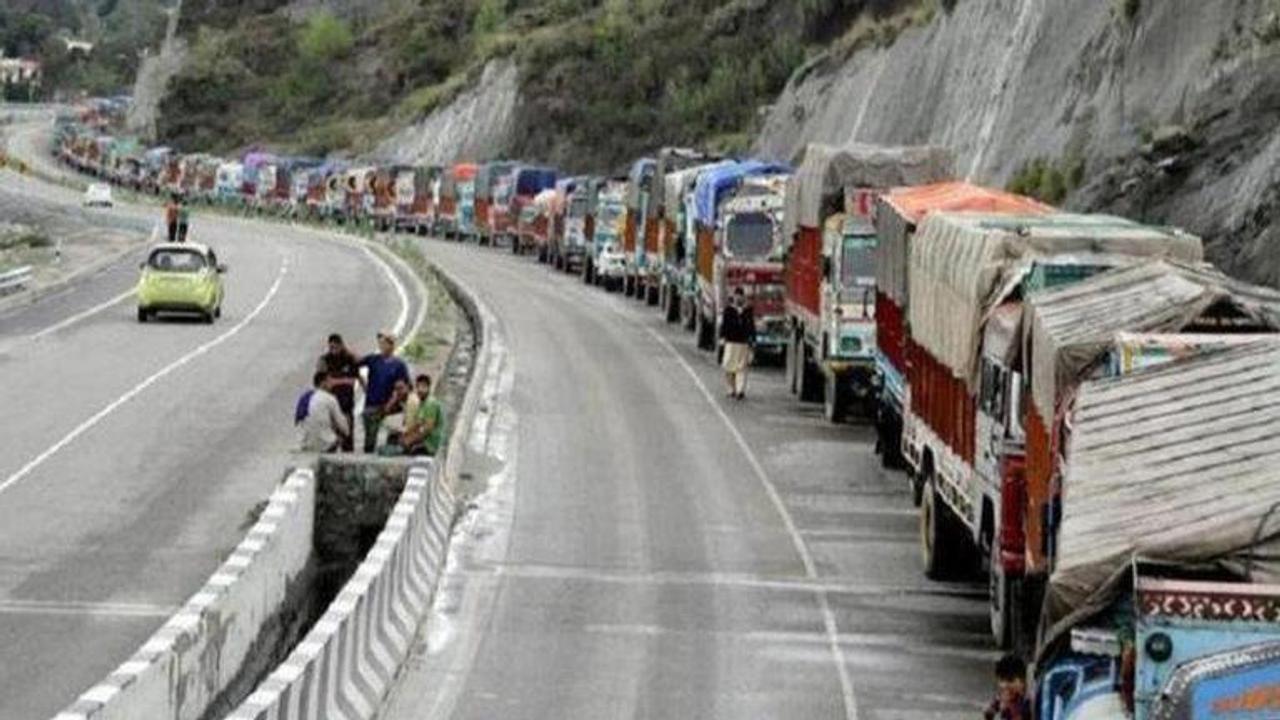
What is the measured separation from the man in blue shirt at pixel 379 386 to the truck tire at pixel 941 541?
19.9 feet

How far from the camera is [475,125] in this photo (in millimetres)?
139375

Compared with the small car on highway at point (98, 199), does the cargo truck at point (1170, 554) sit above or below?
above

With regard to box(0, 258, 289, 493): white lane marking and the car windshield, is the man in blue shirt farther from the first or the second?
the car windshield

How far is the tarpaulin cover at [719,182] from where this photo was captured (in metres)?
50.9

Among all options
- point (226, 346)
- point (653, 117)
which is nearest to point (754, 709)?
point (226, 346)

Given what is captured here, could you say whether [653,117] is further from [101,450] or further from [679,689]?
[679,689]

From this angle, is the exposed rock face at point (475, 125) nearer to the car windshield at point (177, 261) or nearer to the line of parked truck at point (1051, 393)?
the car windshield at point (177, 261)

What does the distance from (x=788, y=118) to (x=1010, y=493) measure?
75.3 metres

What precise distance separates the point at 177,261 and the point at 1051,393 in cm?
3493

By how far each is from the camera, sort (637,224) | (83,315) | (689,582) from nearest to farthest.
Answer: (689,582) → (83,315) → (637,224)

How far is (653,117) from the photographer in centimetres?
12319

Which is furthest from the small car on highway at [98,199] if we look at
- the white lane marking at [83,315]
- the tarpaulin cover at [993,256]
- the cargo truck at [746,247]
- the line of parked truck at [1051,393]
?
the tarpaulin cover at [993,256]

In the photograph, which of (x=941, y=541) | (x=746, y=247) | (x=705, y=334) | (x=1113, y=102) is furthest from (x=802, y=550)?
(x=1113, y=102)

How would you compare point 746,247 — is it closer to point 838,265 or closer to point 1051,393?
point 838,265
